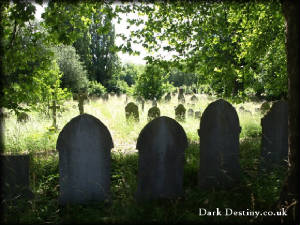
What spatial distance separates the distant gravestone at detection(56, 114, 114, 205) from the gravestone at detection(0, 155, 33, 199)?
551mm

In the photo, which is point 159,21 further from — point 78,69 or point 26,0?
point 78,69

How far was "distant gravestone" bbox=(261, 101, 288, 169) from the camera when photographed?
481 cm

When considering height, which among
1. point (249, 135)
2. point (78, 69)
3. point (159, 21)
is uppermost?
point (78, 69)

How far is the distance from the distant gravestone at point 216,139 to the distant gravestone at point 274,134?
0.79m

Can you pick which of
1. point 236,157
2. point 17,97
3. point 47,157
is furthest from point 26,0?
point 236,157

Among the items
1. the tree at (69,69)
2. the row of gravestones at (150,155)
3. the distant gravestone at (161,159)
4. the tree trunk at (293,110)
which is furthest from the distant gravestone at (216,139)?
the tree at (69,69)

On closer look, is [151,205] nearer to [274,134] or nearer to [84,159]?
[84,159]

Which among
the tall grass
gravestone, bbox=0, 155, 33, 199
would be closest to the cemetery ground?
gravestone, bbox=0, 155, 33, 199

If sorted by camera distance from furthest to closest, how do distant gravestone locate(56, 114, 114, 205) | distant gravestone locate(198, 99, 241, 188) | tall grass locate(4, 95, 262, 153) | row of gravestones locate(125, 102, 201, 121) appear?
row of gravestones locate(125, 102, 201, 121)
tall grass locate(4, 95, 262, 153)
distant gravestone locate(198, 99, 241, 188)
distant gravestone locate(56, 114, 114, 205)

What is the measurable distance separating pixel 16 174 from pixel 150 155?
81.4 inches

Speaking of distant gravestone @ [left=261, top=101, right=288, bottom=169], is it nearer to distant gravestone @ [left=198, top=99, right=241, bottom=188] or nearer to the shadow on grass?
the shadow on grass

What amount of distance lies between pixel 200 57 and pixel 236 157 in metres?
2.23

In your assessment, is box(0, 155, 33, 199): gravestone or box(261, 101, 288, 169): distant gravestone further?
box(261, 101, 288, 169): distant gravestone

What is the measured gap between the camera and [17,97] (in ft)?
13.5
